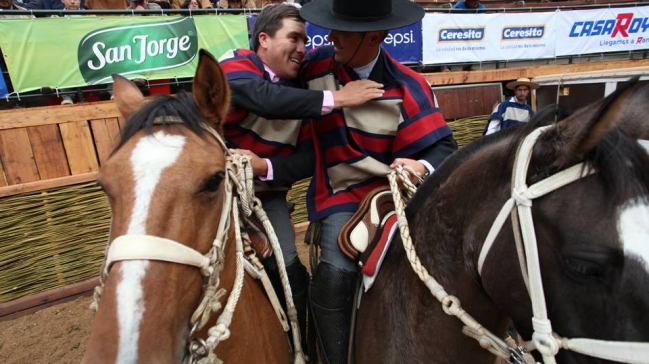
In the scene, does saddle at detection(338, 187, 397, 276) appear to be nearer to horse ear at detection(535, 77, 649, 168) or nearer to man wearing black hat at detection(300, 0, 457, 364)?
man wearing black hat at detection(300, 0, 457, 364)

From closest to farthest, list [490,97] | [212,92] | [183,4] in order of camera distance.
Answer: [212,92], [183,4], [490,97]

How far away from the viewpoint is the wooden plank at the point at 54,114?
4352 millimetres

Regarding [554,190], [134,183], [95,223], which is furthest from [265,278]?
[95,223]

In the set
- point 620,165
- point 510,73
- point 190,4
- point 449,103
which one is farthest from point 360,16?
point 510,73

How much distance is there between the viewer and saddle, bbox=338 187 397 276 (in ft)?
6.20

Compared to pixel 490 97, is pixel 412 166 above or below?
above

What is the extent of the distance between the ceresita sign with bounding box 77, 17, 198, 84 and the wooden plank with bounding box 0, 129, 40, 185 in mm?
997

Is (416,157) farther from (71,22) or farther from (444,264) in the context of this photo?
(71,22)

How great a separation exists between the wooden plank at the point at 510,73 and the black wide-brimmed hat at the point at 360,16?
5.64 meters

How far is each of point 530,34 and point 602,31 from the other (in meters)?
2.21

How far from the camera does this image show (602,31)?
8.99m

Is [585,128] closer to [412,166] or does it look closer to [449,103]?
[412,166]

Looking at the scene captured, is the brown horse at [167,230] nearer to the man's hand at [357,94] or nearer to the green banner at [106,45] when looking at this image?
the man's hand at [357,94]

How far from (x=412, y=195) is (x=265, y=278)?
0.86m
